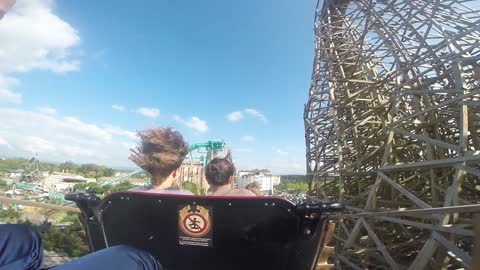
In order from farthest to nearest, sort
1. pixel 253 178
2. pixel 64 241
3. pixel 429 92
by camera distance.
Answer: pixel 253 178
pixel 64 241
pixel 429 92

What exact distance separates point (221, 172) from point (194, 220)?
1714 millimetres

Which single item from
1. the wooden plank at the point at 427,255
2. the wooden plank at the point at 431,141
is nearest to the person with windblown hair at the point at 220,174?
the wooden plank at the point at 427,255

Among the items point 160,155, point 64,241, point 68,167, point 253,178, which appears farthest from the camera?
point 68,167

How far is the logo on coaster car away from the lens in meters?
1.34

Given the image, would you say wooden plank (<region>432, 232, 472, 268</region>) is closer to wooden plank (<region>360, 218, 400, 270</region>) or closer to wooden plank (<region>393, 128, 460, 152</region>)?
wooden plank (<region>360, 218, 400, 270</region>)

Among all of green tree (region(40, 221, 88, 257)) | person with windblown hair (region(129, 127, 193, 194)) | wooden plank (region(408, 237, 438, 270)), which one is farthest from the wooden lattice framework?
green tree (region(40, 221, 88, 257))

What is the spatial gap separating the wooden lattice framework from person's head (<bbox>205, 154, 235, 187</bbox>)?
2839 mm

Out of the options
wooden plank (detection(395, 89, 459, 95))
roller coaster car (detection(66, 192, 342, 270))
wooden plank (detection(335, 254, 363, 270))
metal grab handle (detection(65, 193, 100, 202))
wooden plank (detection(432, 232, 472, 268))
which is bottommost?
wooden plank (detection(335, 254, 363, 270))

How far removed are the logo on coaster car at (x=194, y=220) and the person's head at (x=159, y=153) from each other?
693 millimetres

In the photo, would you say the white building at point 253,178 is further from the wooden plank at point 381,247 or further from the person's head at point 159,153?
the person's head at point 159,153

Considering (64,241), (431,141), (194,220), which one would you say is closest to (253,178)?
(64,241)

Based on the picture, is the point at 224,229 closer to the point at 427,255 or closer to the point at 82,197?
the point at 82,197

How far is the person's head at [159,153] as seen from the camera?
199 cm

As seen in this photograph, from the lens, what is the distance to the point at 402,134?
226 inches
